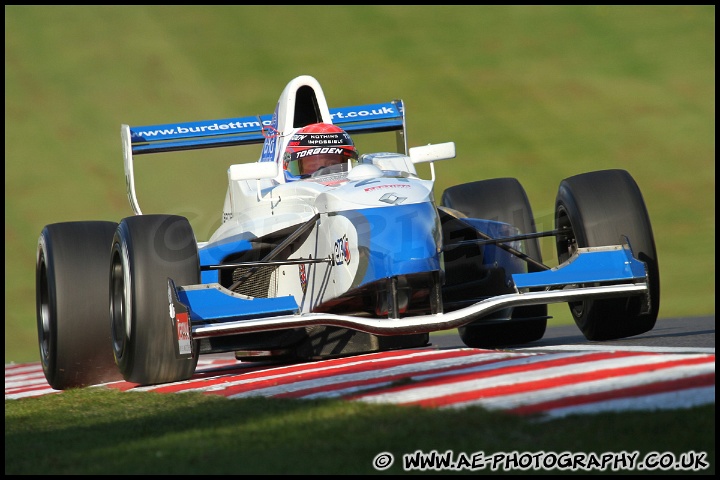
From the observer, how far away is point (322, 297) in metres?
8.26

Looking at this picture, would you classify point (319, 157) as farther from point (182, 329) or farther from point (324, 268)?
point (182, 329)

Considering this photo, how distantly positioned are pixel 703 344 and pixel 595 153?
1463 cm

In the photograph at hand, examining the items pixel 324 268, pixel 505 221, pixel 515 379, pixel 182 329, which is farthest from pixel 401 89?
pixel 515 379

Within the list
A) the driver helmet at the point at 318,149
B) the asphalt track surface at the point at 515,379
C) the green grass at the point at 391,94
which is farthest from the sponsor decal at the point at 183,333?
the driver helmet at the point at 318,149

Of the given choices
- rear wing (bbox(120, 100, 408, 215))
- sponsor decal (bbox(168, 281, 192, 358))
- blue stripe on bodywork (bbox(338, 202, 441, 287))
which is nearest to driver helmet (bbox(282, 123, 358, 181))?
rear wing (bbox(120, 100, 408, 215))

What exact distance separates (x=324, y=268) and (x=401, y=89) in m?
18.4

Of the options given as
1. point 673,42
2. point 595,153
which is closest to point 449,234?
point 595,153

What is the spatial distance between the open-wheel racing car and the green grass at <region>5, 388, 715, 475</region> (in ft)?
5.81

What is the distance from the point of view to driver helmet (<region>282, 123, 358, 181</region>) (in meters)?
9.28

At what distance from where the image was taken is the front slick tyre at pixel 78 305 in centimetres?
847

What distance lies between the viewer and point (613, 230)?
8320mm

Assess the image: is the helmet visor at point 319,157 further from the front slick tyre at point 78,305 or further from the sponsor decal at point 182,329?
the sponsor decal at point 182,329

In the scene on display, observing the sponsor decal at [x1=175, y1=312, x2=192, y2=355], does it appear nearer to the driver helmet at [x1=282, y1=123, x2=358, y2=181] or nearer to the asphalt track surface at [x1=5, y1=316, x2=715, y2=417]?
the asphalt track surface at [x1=5, y1=316, x2=715, y2=417]

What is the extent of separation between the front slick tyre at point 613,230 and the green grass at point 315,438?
3335mm
